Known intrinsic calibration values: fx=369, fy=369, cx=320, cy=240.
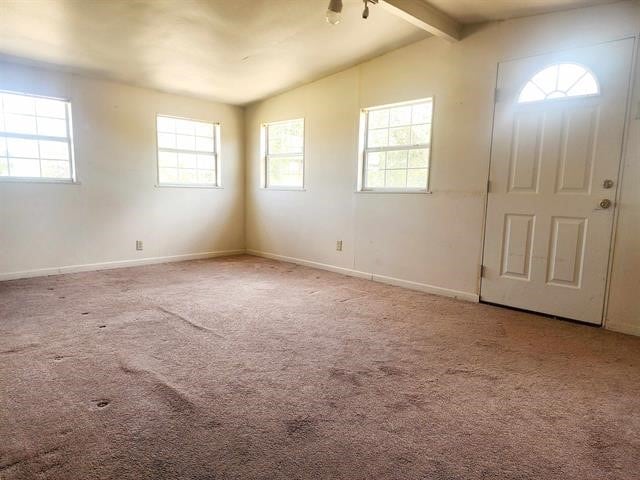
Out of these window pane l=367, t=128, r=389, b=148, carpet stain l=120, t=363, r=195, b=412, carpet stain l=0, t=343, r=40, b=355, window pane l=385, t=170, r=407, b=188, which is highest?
window pane l=367, t=128, r=389, b=148

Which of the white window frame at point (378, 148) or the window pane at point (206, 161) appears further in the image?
the window pane at point (206, 161)

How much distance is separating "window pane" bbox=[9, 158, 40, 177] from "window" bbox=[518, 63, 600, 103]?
530 centimetres

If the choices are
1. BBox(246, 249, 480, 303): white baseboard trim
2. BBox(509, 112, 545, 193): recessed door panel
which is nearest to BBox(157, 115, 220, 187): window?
BBox(246, 249, 480, 303): white baseboard trim

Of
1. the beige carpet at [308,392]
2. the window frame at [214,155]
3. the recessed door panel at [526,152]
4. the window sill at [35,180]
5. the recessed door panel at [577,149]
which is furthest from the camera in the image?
the window frame at [214,155]

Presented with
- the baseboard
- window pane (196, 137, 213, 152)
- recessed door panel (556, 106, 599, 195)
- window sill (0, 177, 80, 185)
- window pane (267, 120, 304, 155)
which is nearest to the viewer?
the baseboard

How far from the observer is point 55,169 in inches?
177

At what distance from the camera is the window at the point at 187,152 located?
5.36 m

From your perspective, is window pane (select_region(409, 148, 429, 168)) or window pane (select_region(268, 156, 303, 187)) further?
window pane (select_region(268, 156, 303, 187))

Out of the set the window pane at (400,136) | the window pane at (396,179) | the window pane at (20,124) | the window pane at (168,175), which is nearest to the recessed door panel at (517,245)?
the window pane at (396,179)

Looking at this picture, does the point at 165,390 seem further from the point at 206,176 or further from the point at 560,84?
the point at 206,176

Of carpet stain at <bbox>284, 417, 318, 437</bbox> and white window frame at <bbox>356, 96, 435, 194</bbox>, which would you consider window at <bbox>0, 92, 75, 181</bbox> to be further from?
carpet stain at <bbox>284, 417, 318, 437</bbox>

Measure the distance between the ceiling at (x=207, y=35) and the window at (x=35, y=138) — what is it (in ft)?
1.84

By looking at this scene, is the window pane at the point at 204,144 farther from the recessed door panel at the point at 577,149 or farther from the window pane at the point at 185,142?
the recessed door panel at the point at 577,149

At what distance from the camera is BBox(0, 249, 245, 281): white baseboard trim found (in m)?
4.32
